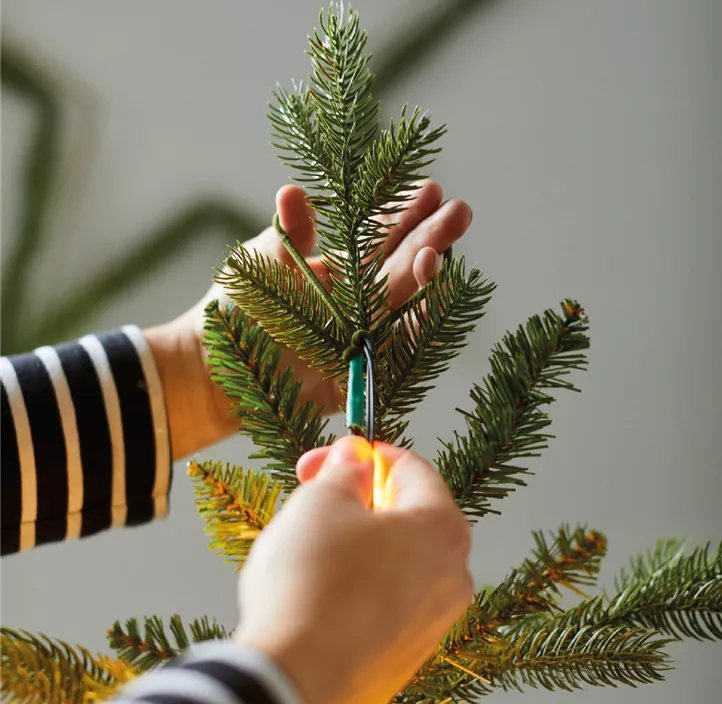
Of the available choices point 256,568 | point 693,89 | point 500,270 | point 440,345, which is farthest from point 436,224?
point 693,89

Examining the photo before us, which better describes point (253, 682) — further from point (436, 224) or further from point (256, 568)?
point (436, 224)

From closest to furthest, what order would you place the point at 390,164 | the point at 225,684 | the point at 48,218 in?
the point at 225,684
the point at 390,164
the point at 48,218

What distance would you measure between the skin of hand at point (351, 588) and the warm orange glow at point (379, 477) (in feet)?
0.08

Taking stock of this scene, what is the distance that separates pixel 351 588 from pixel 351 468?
0.04 metres

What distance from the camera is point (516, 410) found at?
0.94 ft

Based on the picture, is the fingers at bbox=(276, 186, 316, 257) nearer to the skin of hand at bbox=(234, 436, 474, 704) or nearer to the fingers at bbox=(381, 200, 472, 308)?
the fingers at bbox=(381, 200, 472, 308)

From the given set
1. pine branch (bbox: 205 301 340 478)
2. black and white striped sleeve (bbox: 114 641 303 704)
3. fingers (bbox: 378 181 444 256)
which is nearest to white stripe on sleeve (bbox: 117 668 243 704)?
black and white striped sleeve (bbox: 114 641 303 704)

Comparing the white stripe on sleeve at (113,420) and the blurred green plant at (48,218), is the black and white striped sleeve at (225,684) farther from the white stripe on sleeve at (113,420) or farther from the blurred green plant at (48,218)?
the blurred green plant at (48,218)

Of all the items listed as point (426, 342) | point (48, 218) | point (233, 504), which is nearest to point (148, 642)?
point (233, 504)

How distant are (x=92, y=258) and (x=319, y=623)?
557 millimetres

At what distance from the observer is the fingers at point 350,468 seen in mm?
219

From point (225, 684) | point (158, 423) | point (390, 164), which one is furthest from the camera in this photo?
point (158, 423)

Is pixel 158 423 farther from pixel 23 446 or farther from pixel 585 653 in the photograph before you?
pixel 585 653

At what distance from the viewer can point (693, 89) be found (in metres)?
0.71
